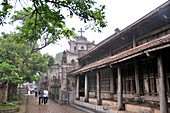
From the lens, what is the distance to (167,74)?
7.54 meters

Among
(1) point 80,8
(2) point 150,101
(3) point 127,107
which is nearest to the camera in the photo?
(1) point 80,8

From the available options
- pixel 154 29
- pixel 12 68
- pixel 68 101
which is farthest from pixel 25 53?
pixel 154 29

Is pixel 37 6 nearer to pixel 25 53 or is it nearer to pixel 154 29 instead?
pixel 154 29

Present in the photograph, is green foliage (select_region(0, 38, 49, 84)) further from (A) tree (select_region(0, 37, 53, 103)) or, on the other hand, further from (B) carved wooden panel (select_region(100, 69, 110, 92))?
(B) carved wooden panel (select_region(100, 69, 110, 92))

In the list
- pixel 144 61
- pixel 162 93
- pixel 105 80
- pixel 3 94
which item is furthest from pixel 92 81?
pixel 162 93

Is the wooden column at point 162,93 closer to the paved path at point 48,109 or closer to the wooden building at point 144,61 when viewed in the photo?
the wooden building at point 144,61

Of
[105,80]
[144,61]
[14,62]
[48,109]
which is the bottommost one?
[48,109]

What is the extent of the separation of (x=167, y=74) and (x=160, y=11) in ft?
10.7

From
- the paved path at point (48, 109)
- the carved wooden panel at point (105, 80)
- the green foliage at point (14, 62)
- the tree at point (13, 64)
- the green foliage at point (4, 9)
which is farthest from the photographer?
the carved wooden panel at point (105, 80)

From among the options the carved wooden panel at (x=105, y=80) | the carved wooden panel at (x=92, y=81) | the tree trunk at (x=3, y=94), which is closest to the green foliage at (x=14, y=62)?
the tree trunk at (x=3, y=94)

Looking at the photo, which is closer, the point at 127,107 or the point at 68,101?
the point at 127,107

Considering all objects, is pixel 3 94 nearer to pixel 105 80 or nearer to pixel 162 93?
pixel 105 80

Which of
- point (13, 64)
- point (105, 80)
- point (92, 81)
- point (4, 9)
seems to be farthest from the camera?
point (92, 81)

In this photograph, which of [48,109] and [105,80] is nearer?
[48,109]
